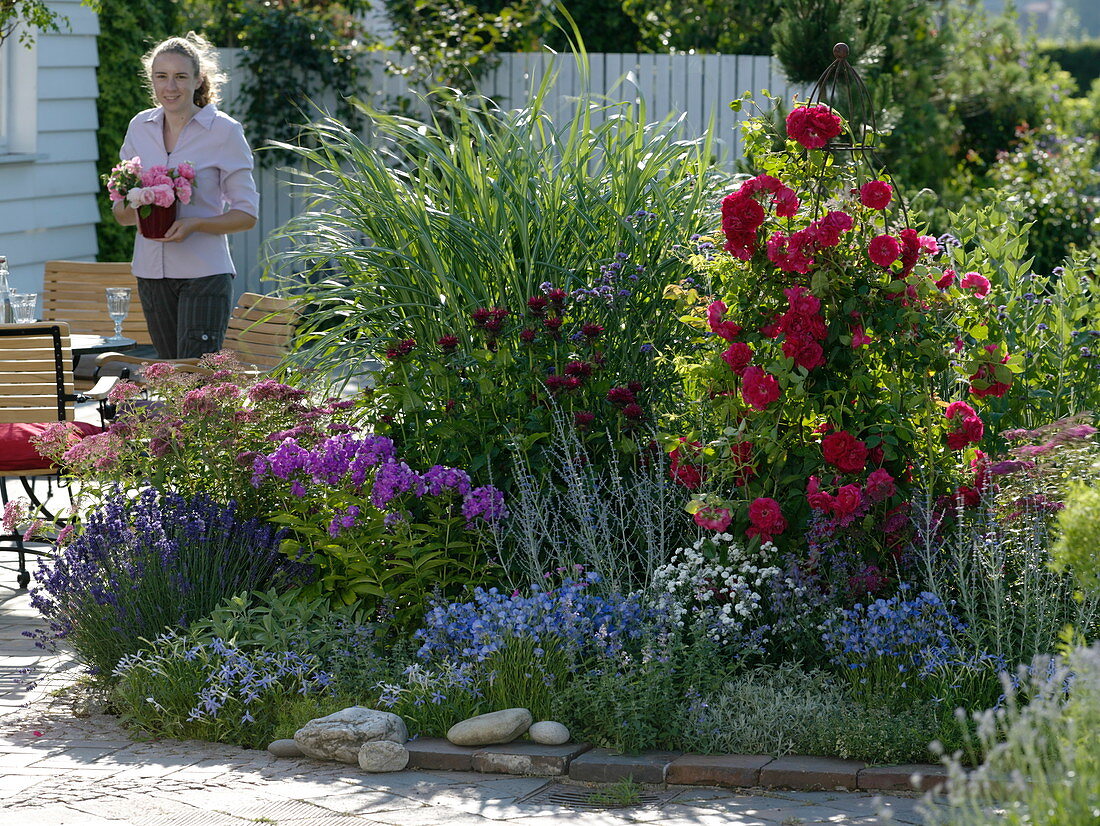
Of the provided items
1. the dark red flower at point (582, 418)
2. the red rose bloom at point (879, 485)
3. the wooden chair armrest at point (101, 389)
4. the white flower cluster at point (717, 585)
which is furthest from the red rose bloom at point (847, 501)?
the wooden chair armrest at point (101, 389)

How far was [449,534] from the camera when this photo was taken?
13.7ft

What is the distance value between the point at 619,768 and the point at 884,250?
5.33ft

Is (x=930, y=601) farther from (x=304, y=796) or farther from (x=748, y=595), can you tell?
(x=304, y=796)

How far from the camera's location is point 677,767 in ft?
11.1

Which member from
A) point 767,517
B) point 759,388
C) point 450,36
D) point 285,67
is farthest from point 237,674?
point 450,36

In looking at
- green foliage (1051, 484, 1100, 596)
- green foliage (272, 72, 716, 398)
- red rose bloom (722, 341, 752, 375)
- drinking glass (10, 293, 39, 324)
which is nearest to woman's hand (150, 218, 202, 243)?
drinking glass (10, 293, 39, 324)

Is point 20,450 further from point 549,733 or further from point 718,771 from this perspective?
point 718,771

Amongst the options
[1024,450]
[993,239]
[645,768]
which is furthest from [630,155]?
[645,768]

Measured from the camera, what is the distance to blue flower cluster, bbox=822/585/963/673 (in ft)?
12.0

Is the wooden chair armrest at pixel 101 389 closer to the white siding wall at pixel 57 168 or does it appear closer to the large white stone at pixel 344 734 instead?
the white siding wall at pixel 57 168

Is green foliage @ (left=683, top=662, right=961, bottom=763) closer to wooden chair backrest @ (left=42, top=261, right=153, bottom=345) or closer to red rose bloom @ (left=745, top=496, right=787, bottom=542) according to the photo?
red rose bloom @ (left=745, top=496, right=787, bottom=542)

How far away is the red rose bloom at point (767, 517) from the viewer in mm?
3883

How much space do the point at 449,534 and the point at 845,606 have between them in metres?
1.15

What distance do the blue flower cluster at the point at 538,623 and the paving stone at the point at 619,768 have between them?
0.31 meters
